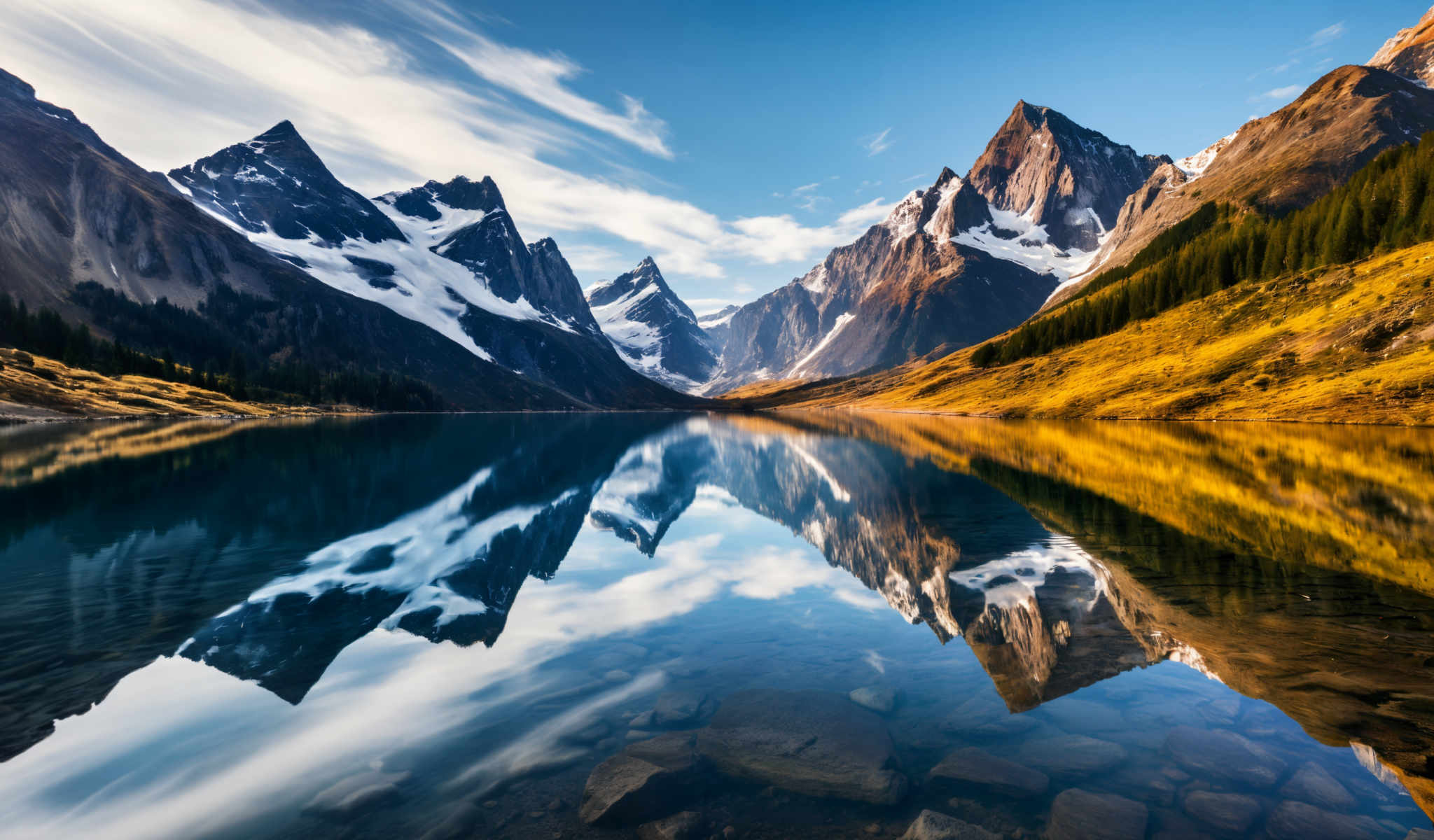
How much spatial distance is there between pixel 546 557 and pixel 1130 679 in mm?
23708

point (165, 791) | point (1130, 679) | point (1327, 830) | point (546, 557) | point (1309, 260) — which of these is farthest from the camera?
point (1309, 260)

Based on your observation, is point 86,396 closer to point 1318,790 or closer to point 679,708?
point 679,708

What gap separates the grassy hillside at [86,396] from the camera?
130875mm

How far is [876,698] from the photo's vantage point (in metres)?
14.4

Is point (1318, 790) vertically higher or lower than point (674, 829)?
higher

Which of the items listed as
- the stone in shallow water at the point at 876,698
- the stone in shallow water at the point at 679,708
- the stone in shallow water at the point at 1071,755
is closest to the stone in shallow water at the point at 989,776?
the stone in shallow water at the point at 1071,755

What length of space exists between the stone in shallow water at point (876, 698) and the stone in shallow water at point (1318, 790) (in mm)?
6562

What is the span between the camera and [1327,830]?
8.84m

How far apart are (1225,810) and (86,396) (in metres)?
207

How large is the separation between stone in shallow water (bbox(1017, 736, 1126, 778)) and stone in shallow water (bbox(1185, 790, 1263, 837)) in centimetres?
136

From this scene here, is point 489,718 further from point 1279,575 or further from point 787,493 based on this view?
point 787,493

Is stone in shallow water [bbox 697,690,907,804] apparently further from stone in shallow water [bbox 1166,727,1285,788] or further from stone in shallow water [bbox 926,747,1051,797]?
stone in shallow water [bbox 1166,727,1285,788]

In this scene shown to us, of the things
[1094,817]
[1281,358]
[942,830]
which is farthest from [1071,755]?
[1281,358]

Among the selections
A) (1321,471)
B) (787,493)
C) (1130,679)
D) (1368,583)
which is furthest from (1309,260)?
(1130,679)
